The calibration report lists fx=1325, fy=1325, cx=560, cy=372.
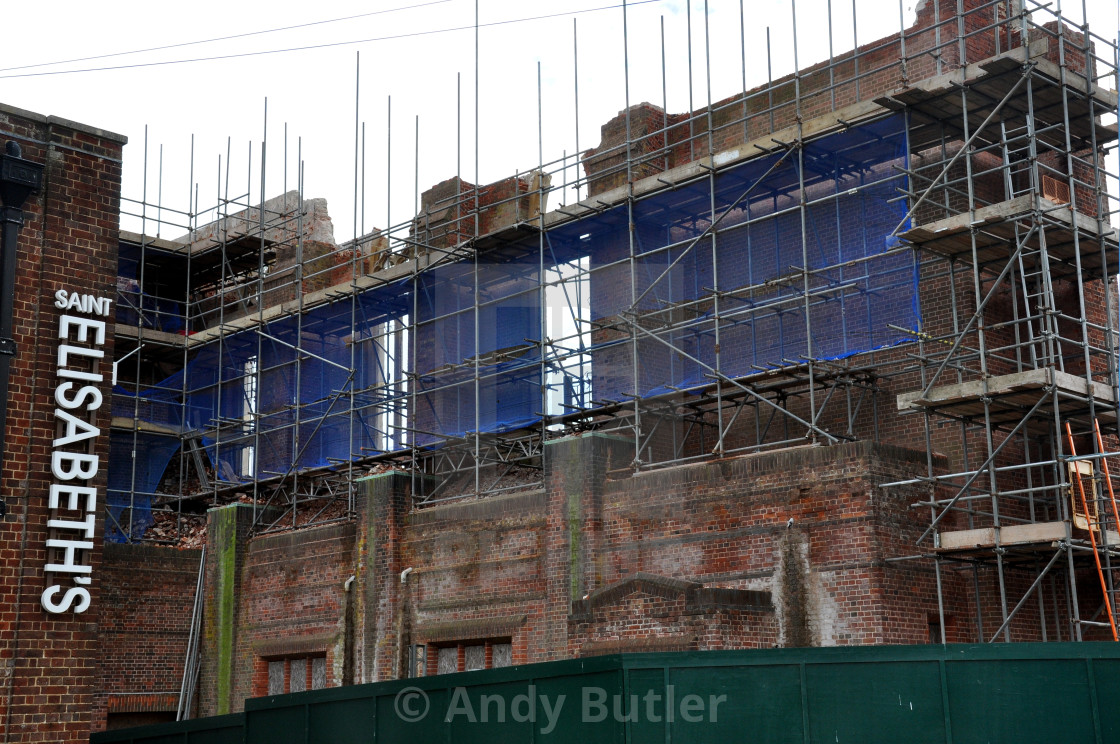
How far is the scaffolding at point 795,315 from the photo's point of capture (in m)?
17.2

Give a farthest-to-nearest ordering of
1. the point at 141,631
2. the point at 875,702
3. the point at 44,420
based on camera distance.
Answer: the point at 141,631
the point at 44,420
the point at 875,702

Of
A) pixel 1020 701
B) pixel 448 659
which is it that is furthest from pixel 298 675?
pixel 1020 701

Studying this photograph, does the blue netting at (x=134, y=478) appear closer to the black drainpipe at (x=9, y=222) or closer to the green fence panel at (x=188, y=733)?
the green fence panel at (x=188, y=733)

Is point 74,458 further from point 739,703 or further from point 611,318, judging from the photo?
point 611,318

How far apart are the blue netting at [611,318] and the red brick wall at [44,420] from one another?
8.76m

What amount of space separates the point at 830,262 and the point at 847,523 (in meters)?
4.83

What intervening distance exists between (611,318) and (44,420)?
1046cm

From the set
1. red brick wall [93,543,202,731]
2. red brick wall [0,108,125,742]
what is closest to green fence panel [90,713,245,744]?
red brick wall [0,108,125,742]

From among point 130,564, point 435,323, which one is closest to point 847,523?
point 435,323

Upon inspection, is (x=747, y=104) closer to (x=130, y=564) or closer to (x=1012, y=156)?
(x=1012, y=156)

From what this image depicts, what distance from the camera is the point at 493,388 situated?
23891 mm

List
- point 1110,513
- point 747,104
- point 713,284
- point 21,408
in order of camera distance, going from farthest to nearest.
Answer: point 747,104 < point 713,284 < point 1110,513 < point 21,408

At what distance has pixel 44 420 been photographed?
44.5 ft

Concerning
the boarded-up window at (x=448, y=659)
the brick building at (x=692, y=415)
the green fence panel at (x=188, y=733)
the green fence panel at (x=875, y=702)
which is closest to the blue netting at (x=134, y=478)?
the brick building at (x=692, y=415)
